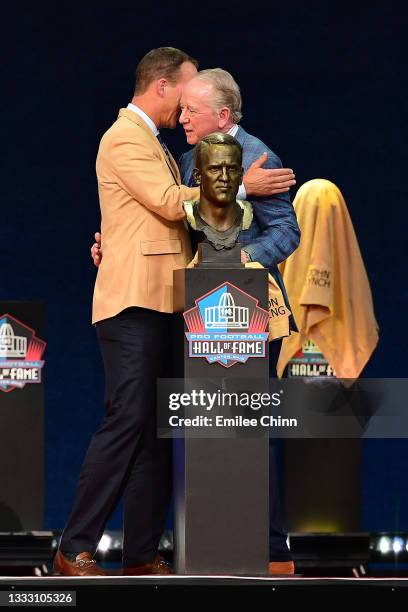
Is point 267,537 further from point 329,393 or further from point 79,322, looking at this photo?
point 79,322

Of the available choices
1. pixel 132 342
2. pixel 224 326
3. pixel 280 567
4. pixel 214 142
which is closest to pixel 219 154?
pixel 214 142

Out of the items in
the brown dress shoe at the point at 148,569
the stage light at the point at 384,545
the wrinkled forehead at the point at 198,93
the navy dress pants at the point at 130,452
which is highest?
the wrinkled forehead at the point at 198,93

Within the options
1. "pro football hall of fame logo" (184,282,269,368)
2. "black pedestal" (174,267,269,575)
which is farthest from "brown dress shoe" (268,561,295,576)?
"pro football hall of fame logo" (184,282,269,368)

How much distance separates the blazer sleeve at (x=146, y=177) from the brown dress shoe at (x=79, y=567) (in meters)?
1.05

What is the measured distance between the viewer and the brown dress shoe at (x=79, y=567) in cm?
462

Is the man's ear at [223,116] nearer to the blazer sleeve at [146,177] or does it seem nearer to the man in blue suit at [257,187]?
the man in blue suit at [257,187]

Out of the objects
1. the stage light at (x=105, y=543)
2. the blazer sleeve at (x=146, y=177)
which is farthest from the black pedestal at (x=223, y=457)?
the stage light at (x=105, y=543)

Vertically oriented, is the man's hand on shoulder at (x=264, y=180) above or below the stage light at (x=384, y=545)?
above

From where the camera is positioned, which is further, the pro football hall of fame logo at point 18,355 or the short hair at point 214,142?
the pro football hall of fame logo at point 18,355

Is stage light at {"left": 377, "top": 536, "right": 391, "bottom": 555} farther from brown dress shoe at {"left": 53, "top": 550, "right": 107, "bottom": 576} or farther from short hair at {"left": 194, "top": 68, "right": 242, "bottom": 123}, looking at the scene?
short hair at {"left": 194, "top": 68, "right": 242, "bottom": 123}

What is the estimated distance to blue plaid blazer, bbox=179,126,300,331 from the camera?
192 inches

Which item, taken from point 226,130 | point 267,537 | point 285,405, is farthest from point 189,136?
point 267,537

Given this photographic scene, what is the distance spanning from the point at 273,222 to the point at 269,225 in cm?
2

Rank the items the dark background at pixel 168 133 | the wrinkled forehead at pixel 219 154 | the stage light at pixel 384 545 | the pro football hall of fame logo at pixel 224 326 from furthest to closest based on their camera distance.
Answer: the dark background at pixel 168 133 → the stage light at pixel 384 545 → the wrinkled forehead at pixel 219 154 → the pro football hall of fame logo at pixel 224 326
